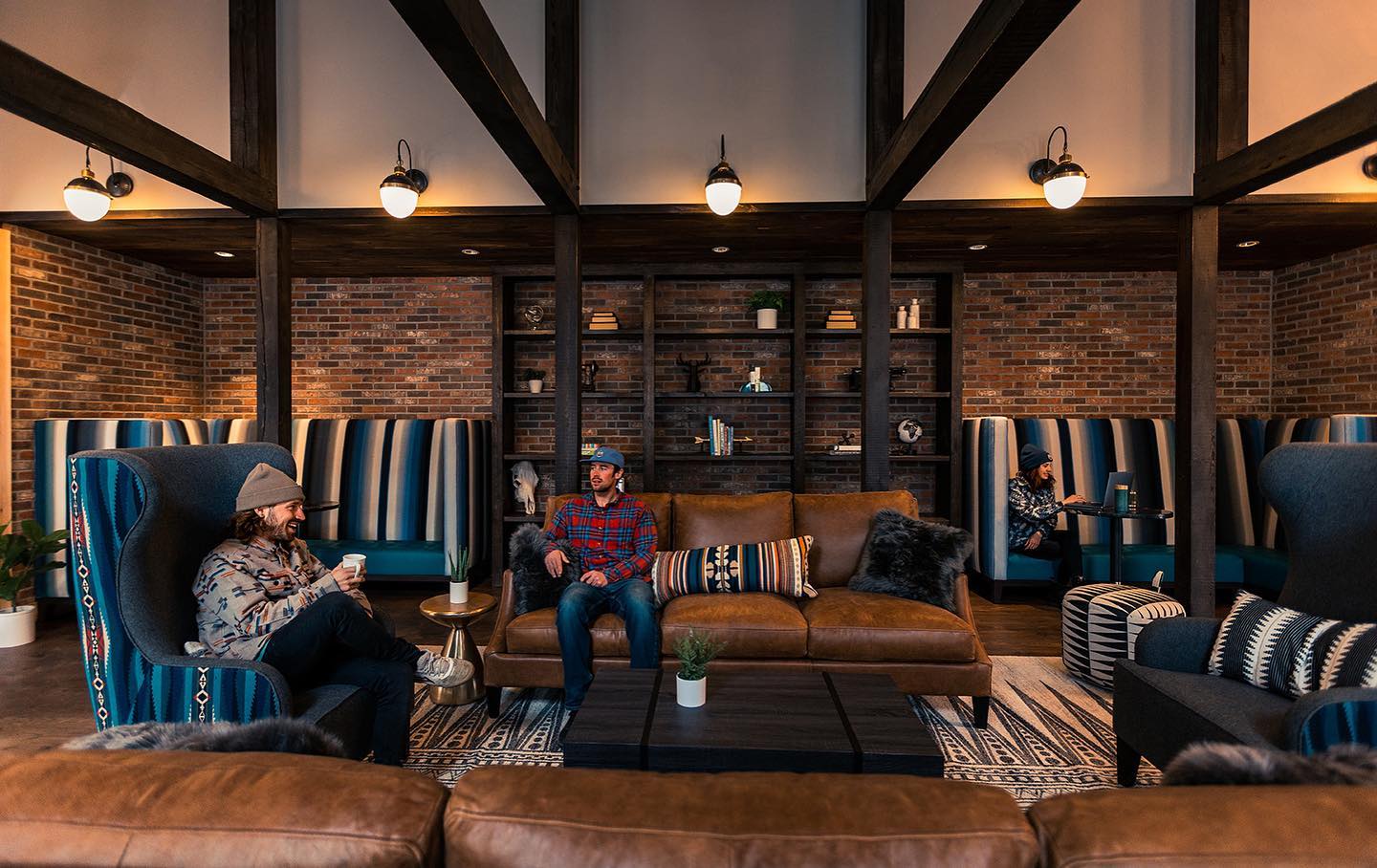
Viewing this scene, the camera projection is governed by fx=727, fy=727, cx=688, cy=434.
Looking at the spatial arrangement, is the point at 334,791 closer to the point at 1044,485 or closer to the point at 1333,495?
the point at 1333,495

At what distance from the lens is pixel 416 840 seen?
2.51 ft

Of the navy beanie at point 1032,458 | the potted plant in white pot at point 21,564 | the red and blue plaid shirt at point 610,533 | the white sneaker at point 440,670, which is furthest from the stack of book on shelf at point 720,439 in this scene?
the potted plant in white pot at point 21,564

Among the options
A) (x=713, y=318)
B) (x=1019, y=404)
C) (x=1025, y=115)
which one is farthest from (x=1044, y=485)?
(x=713, y=318)

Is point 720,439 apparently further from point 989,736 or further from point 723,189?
point 989,736

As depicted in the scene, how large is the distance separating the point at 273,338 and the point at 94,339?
195 centimetres

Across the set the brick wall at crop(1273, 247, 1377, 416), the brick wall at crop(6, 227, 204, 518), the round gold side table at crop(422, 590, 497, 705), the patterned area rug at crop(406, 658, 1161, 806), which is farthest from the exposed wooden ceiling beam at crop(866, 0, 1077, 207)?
the brick wall at crop(6, 227, 204, 518)

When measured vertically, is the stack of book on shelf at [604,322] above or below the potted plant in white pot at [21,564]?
above

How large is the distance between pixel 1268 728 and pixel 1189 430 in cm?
244

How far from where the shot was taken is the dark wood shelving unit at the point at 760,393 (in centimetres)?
567

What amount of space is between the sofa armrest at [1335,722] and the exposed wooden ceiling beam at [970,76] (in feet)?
6.56

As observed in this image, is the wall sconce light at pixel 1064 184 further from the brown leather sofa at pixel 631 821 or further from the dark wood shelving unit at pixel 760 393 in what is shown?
the brown leather sofa at pixel 631 821

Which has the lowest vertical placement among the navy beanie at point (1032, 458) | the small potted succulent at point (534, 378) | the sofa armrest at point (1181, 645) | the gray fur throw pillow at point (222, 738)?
the sofa armrest at point (1181, 645)

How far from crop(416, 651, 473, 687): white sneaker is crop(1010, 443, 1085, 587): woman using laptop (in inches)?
148

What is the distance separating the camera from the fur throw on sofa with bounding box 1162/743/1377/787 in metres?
0.90
